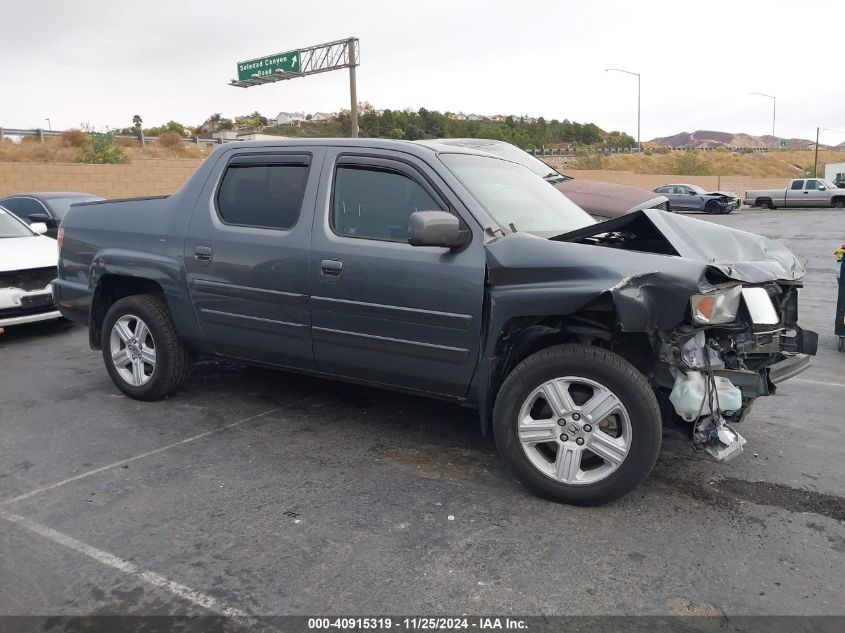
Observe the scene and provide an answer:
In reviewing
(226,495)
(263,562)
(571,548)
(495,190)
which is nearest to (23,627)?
(263,562)

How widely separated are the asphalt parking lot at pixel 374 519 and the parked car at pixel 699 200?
31.9 meters

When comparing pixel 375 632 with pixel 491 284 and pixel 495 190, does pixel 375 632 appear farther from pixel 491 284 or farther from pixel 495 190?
pixel 495 190

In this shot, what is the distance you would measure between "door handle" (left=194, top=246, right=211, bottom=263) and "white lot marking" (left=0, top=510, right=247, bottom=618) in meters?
1.94

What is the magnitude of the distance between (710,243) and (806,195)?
3728 centimetres

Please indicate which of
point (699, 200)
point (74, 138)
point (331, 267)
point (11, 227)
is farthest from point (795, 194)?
point (331, 267)

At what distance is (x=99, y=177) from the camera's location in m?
27.3

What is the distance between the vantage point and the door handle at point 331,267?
14.1ft

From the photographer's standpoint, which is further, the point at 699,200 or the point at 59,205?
the point at 699,200

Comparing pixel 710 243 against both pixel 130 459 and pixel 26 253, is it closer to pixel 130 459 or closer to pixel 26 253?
pixel 130 459

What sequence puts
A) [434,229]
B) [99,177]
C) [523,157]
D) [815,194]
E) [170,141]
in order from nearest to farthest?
[434,229] < [523,157] < [99,177] < [815,194] < [170,141]

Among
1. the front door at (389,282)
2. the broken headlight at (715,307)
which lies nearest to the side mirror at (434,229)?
the front door at (389,282)

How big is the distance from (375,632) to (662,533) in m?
1.47

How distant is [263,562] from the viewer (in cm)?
315

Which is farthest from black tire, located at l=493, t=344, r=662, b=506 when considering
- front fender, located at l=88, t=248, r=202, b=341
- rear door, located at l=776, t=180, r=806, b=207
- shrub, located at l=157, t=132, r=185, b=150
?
shrub, located at l=157, t=132, r=185, b=150
